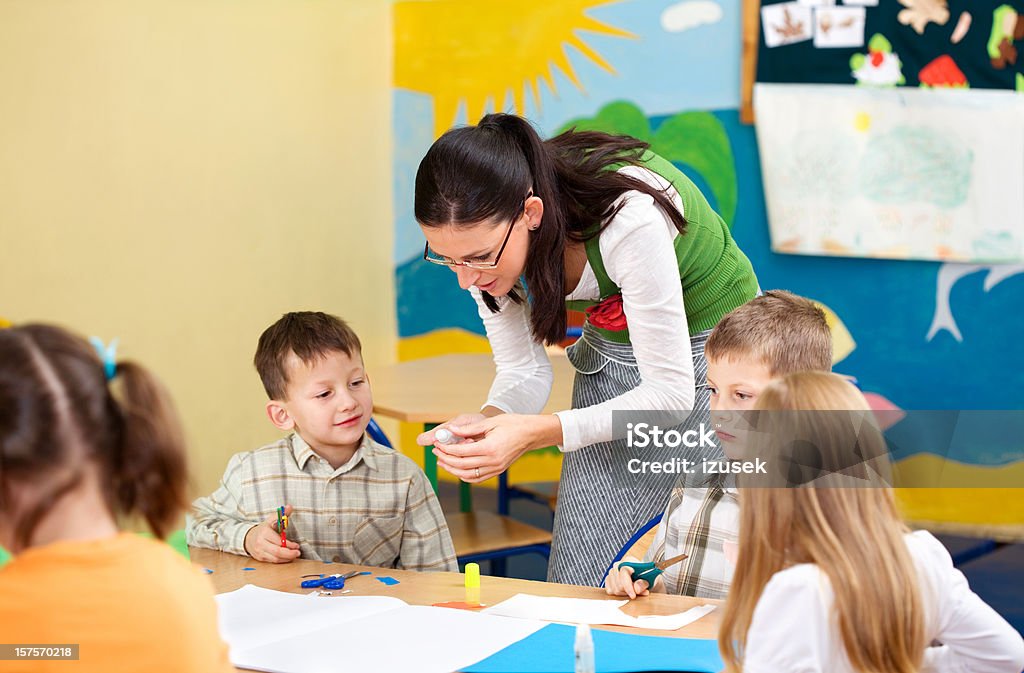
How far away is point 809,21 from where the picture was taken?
4.04 meters

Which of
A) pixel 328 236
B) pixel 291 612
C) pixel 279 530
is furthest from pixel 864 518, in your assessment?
pixel 328 236

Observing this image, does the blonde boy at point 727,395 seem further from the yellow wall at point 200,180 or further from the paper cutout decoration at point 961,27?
the paper cutout decoration at point 961,27

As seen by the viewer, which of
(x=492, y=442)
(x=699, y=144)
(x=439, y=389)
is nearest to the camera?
(x=492, y=442)

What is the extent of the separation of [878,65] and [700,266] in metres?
2.50

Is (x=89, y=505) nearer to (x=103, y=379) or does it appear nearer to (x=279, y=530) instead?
(x=103, y=379)

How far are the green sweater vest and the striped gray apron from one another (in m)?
0.05

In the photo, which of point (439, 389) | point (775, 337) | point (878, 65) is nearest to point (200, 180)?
point (439, 389)

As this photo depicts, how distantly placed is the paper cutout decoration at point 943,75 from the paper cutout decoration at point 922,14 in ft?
0.40

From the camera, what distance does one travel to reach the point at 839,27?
4.00 metres

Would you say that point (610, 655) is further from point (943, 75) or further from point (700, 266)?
point (943, 75)

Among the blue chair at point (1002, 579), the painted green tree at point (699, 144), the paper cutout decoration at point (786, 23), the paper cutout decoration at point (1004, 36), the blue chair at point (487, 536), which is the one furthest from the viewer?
the painted green tree at point (699, 144)

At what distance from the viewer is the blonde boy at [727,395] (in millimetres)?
1585

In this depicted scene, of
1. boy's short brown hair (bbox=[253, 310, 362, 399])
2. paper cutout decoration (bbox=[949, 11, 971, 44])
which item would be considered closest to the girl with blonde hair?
boy's short brown hair (bbox=[253, 310, 362, 399])

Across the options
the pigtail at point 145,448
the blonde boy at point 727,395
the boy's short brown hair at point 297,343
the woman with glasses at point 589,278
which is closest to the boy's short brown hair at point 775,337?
the blonde boy at point 727,395
